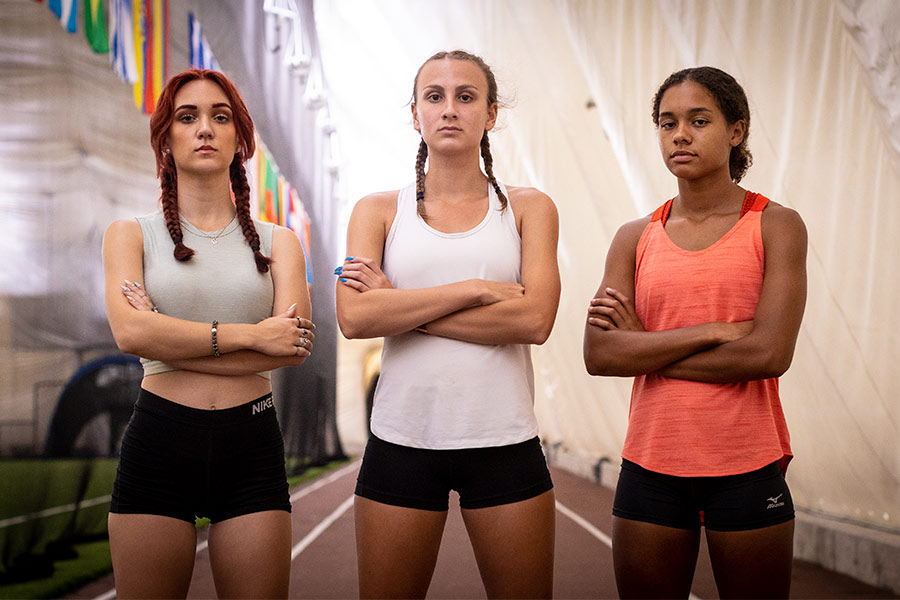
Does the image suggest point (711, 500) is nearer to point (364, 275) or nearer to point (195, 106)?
point (364, 275)

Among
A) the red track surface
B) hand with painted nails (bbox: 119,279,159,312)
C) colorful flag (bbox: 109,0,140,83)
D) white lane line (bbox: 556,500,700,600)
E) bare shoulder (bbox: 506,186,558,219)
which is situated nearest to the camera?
hand with painted nails (bbox: 119,279,159,312)

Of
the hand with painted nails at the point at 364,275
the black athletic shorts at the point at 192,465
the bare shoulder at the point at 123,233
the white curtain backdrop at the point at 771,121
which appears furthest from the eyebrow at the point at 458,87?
the white curtain backdrop at the point at 771,121

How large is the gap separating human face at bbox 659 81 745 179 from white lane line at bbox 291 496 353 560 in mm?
2292

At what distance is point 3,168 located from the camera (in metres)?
2.82

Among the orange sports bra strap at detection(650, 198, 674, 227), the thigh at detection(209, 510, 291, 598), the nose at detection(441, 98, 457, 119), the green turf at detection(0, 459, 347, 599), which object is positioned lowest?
the green turf at detection(0, 459, 347, 599)

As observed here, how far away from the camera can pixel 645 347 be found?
179cm

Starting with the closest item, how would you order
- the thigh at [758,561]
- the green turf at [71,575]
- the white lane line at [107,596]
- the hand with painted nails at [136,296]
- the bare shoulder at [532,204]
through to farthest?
the thigh at [758,561] → the hand with painted nails at [136,296] → the bare shoulder at [532,204] → the green turf at [71,575] → the white lane line at [107,596]

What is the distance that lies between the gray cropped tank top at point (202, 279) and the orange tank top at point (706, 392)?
0.91 meters

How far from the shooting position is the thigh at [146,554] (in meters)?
1.68

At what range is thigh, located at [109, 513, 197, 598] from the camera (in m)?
1.68

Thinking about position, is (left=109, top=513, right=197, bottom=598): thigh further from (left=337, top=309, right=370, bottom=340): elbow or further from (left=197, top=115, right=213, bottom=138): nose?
(left=197, top=115, right=213, bottom=138): nose

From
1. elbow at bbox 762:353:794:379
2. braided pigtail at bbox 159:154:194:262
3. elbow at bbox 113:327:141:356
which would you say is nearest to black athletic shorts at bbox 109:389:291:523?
elbow at bbox 113:327:141:356

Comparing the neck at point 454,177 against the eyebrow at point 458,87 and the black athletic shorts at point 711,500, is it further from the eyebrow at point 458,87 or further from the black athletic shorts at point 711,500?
the black athletic shorts at point 711,500

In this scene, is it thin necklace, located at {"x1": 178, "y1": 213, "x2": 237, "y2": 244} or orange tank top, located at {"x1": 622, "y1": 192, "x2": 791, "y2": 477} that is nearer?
orange tank top, located at {"x1": 622, "y1": 192, "x2": 791, "y2": 477}
